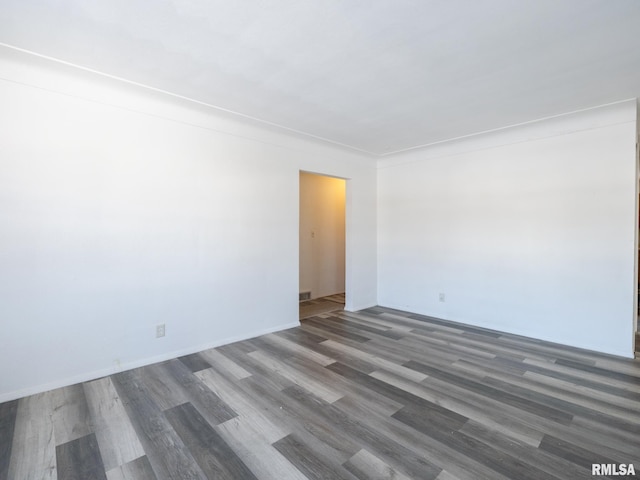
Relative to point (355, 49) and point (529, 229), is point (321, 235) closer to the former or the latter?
point (529, 229)

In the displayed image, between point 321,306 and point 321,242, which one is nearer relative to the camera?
point 321,306

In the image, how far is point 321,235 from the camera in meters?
6.04

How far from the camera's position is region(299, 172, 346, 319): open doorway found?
5.68m

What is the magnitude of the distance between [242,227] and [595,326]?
13.5ft

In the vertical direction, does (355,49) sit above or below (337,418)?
above

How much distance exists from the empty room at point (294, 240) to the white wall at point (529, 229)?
2 centimetres

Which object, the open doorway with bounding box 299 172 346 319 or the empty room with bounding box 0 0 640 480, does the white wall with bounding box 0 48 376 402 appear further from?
the open doorway with bounding box 299 172 346 319

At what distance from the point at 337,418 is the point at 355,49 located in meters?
2.58

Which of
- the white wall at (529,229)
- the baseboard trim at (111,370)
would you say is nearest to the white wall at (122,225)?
the baseboard trim at (111,370)

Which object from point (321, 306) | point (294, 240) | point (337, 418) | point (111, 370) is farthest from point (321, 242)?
point (337, 418)

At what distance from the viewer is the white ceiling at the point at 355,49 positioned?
1.70 metres

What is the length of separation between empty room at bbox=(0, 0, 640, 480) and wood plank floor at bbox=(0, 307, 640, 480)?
2 cm

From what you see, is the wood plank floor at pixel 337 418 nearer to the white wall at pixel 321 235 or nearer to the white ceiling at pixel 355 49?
the white ceiling at pixel 355 49

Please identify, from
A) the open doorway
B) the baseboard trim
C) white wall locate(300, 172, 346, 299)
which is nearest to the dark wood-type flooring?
the open doorway
